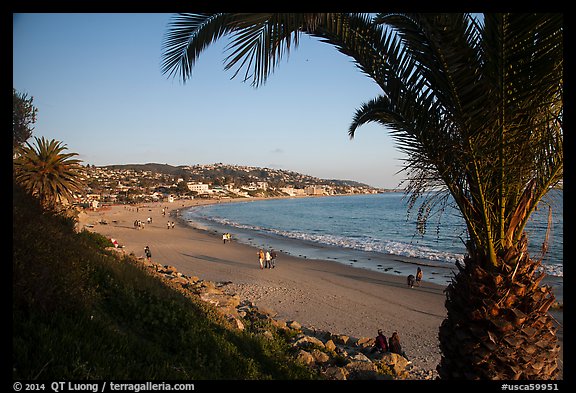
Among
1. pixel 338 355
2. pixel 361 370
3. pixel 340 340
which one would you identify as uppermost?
pixel 361 370

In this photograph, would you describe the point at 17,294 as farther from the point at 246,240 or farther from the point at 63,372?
the point at 246,240

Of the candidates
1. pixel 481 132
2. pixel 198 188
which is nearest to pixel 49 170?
pixel 481 132

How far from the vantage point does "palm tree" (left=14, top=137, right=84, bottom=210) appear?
505 inches

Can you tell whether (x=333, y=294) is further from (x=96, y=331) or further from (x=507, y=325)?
(x=96, y=331)

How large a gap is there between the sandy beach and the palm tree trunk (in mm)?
5565

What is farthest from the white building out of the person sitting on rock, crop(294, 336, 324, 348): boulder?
crop(294, 336, 324, 348): boulder

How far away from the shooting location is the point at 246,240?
34031 millimetres

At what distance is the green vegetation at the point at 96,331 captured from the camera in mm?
2752

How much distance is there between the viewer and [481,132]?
2971 millimetres

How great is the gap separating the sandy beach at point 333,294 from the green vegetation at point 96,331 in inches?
218

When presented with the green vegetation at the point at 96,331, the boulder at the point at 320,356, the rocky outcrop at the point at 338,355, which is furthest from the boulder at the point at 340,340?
the green vegetation at the point at 96,331

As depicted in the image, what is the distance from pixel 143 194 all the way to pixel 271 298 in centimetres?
10355

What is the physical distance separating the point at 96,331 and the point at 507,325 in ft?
13.5

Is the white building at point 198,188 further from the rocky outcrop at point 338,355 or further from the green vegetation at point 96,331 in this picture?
the green vegetation at point 96,331
